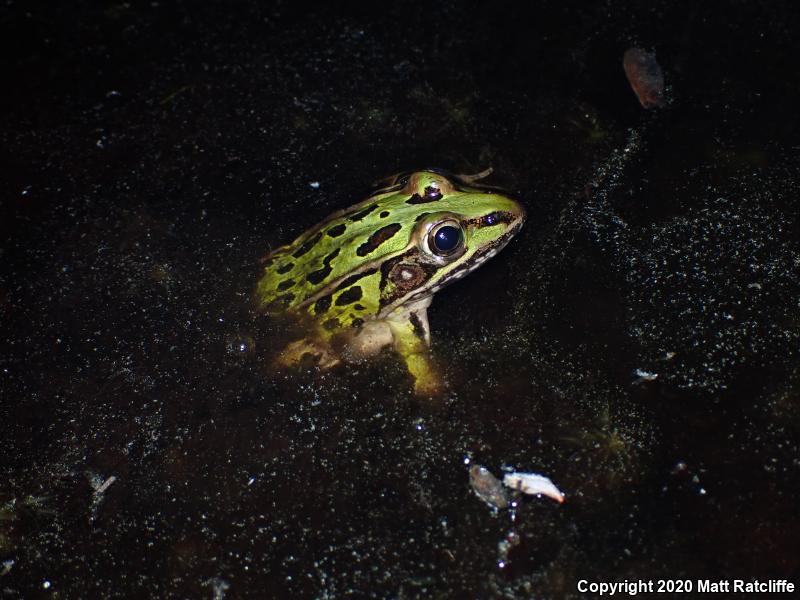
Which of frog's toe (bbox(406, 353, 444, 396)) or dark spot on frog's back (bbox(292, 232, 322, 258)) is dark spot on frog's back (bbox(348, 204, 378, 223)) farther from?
frog's toe (bbox(406, 353, 444, 396))

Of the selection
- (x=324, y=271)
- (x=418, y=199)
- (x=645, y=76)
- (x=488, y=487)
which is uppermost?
(x=645, y=76)

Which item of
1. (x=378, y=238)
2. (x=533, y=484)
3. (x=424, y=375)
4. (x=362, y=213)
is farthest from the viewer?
(x=362, y=213)

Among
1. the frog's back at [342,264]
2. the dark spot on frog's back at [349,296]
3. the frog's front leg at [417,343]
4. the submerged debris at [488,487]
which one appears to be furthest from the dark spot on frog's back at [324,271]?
the submerged debris at [488,487]

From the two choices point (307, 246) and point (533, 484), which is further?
point (307, 246)

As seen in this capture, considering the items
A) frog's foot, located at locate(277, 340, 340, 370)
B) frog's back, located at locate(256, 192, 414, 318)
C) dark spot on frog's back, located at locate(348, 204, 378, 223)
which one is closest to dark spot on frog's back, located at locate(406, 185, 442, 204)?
frog's back, located at locate(256, 192, 414, 318)

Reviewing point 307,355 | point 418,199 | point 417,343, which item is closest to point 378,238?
point 418,199

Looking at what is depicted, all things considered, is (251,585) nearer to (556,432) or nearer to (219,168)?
(556,432)

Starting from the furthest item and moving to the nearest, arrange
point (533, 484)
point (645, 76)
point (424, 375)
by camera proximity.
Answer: point (645, 76), point (424, 375), point (533, 484)

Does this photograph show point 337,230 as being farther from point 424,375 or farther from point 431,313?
point 424,375
